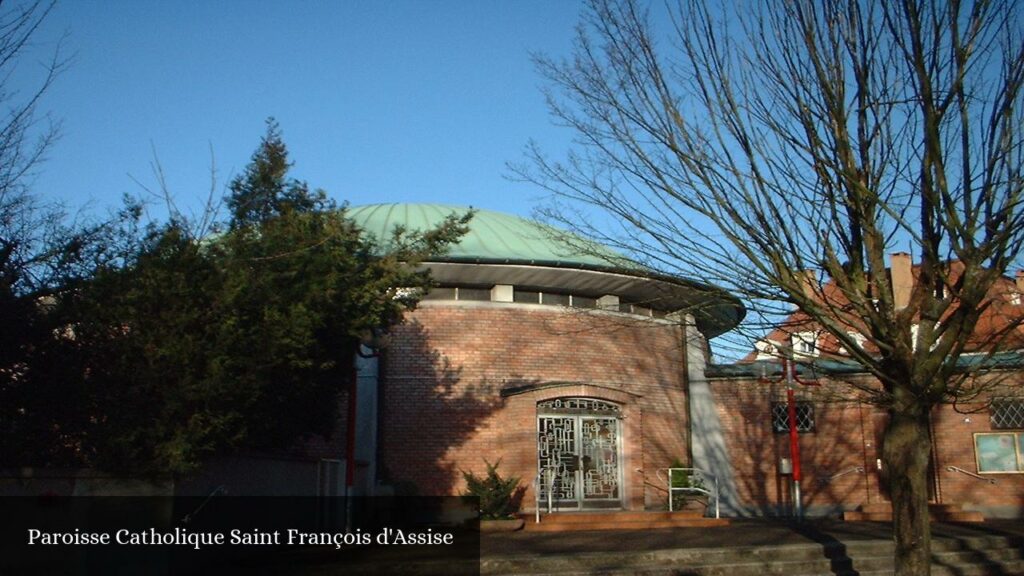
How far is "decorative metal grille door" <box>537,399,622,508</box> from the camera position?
56.3ft

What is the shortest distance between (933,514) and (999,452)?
7.80ft

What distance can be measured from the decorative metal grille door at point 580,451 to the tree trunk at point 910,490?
10.3 m

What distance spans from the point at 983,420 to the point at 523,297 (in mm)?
9687

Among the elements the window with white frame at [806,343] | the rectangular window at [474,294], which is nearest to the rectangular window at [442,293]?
the rectangular window at [474,294]

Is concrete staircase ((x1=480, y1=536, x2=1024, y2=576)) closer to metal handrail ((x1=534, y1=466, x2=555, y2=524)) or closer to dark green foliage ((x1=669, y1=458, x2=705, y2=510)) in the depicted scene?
metal handrail ((x1=534, y1=466, x2=555, y2=524))

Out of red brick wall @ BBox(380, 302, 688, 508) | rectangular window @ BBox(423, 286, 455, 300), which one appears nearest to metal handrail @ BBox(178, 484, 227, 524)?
red brick wall @ BBox(380, 302, 688, 508)

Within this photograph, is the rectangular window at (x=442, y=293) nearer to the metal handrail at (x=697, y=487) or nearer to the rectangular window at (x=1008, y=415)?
the metal handrail at (x=697, y=487)

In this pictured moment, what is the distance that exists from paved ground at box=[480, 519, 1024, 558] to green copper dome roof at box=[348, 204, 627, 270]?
4.57m

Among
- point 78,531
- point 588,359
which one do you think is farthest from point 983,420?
point 78,531

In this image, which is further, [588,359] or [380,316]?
[588,359]

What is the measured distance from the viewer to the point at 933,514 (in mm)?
16719

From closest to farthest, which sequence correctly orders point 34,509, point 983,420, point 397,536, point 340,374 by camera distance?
1. point 34,509
2. point 340,374
3. point 397,536
4. point 983,420

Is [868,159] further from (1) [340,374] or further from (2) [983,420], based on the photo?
(2) [983,420]

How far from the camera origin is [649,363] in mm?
18953
